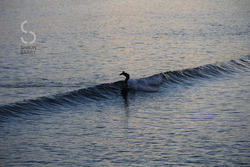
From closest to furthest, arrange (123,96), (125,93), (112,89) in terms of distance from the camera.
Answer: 1. (123,96)
2. (125,93)
3. (112,89)

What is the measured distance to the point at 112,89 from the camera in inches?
Result: 766

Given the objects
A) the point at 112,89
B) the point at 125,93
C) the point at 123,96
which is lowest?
the point at 123,96

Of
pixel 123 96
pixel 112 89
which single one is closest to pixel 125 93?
pixel 123 96

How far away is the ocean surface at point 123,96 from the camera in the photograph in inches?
454

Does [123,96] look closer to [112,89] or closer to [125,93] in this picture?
[125,93]

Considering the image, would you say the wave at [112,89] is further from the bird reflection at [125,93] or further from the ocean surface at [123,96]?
the bird reflection at [125,93]

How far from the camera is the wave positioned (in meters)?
16.0

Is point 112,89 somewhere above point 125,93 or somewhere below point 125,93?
above

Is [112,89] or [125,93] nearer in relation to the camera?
[125,93]

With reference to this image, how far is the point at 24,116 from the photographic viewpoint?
15.2m

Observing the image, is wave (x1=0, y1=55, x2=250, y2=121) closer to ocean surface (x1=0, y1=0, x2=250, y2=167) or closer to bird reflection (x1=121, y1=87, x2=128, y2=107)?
ocean surface (x1=0, y1=0, x2=250, y2=167)

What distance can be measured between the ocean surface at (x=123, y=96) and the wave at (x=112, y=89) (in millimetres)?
53

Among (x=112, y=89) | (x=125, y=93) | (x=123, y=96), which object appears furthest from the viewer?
(x=112, y=89)

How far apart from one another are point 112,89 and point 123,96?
1.02 m
